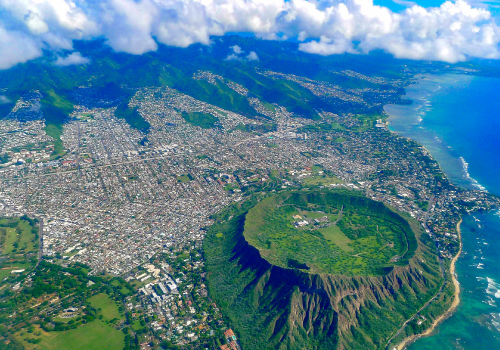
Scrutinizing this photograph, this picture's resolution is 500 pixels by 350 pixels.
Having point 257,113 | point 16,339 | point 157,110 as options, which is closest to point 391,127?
point 257,113

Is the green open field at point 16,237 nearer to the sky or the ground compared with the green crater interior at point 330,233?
nearer to the ground

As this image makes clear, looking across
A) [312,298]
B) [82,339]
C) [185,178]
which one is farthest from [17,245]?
[312,298]

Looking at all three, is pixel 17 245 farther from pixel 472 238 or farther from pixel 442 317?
pixel 472 238

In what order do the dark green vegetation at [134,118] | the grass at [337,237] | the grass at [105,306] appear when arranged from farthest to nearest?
the dark green vegetation at [134,118] → the grass at [337,237] → the grass at [105,306]

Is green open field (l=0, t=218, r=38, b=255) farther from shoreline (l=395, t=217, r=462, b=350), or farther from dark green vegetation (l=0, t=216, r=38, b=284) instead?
shoreline (l=395, t=217, r=462, b=350)

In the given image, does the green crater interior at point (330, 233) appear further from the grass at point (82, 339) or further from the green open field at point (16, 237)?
the green open field at point (16, 237)

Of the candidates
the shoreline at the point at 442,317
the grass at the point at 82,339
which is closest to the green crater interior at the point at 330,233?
the shoreline at the point at 442,317

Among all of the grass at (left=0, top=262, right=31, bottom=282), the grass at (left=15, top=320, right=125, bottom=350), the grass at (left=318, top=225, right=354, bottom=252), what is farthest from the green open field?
the grass at (left=318, top=225, right=354, bottom=252)
